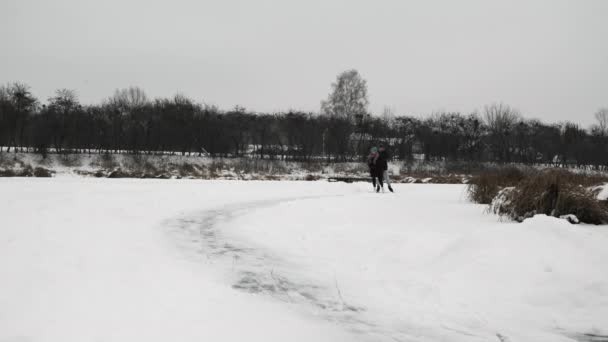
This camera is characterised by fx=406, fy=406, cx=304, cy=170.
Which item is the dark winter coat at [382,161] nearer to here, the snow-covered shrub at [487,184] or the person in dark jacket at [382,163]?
the person in dark jacket at [382,163]

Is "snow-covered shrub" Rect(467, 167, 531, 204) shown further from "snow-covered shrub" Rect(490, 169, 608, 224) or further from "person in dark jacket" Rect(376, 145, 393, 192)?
"person in dark jacket" Rect(376, 145, 393, 192)

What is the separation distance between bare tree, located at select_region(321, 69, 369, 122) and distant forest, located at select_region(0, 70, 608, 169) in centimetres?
14

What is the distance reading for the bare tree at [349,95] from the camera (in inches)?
2304

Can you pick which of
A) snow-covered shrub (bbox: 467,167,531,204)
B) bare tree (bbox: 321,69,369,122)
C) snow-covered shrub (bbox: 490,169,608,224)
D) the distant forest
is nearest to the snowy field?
snow-covered shrub (bbox: 490,169,608,224)

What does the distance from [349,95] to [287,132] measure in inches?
520

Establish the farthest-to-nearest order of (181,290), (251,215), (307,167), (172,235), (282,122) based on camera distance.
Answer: (282,122) < (307,167) < (251,215) < (172,235) < (181,290)

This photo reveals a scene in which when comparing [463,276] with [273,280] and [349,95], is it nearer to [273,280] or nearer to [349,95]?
[273,280]

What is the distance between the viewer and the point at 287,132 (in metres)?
51.2

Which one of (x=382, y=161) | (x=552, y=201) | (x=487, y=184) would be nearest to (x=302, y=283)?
(x=552, y=201)

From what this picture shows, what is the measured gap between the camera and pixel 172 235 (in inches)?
257

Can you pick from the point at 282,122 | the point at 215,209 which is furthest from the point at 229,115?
the point at 215,209

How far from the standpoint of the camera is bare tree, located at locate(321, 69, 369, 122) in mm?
58531

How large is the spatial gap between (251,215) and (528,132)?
209 ft

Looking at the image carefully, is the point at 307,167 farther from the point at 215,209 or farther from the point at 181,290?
the point at 181,290
